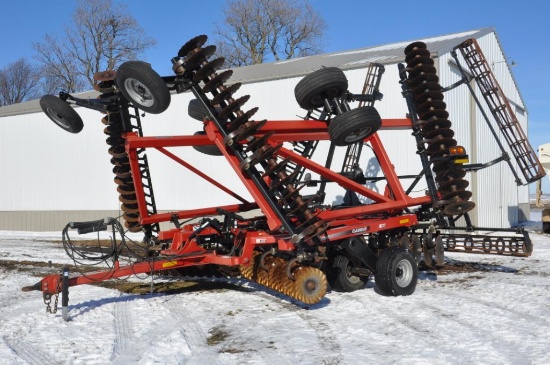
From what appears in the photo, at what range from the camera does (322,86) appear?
6.87m

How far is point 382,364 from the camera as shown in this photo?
4.41 meters

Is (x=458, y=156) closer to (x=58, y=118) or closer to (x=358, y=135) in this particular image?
(x=358, y=135)

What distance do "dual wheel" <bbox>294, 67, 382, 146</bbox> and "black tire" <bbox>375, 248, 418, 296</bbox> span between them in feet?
5.16

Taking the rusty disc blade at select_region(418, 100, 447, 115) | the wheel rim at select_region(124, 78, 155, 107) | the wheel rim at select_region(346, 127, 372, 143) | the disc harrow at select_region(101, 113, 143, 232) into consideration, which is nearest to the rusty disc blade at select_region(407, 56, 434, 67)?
the rusty disc blade at select_region(418, 100, 447, 115)

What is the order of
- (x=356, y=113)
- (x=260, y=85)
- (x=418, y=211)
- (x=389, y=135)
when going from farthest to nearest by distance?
(x=260, y=85), (x=389, y=135), (x=418, y=211), (x=356, y=113)

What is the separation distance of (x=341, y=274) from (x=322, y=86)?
252 centimetres

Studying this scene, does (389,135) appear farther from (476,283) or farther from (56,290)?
(56,290)

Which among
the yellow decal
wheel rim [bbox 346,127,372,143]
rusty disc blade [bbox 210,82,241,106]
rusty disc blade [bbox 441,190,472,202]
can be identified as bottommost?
the yellow decal

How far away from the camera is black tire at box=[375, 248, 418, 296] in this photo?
7031 mm

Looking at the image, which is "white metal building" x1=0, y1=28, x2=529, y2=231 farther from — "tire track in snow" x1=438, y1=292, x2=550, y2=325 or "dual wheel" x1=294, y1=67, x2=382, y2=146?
"dual wheel" x1=294, y1=67, x2=382, y2=146

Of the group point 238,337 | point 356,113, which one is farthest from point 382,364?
point 356,113

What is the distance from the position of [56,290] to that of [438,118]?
5.72 metres

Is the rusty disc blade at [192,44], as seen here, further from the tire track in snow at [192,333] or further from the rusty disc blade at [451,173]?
the rusty disc blade at [451,173]

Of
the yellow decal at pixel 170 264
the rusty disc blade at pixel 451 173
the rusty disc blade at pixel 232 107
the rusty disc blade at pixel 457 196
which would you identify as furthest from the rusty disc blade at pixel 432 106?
the yellow decal at pixel 170 264
